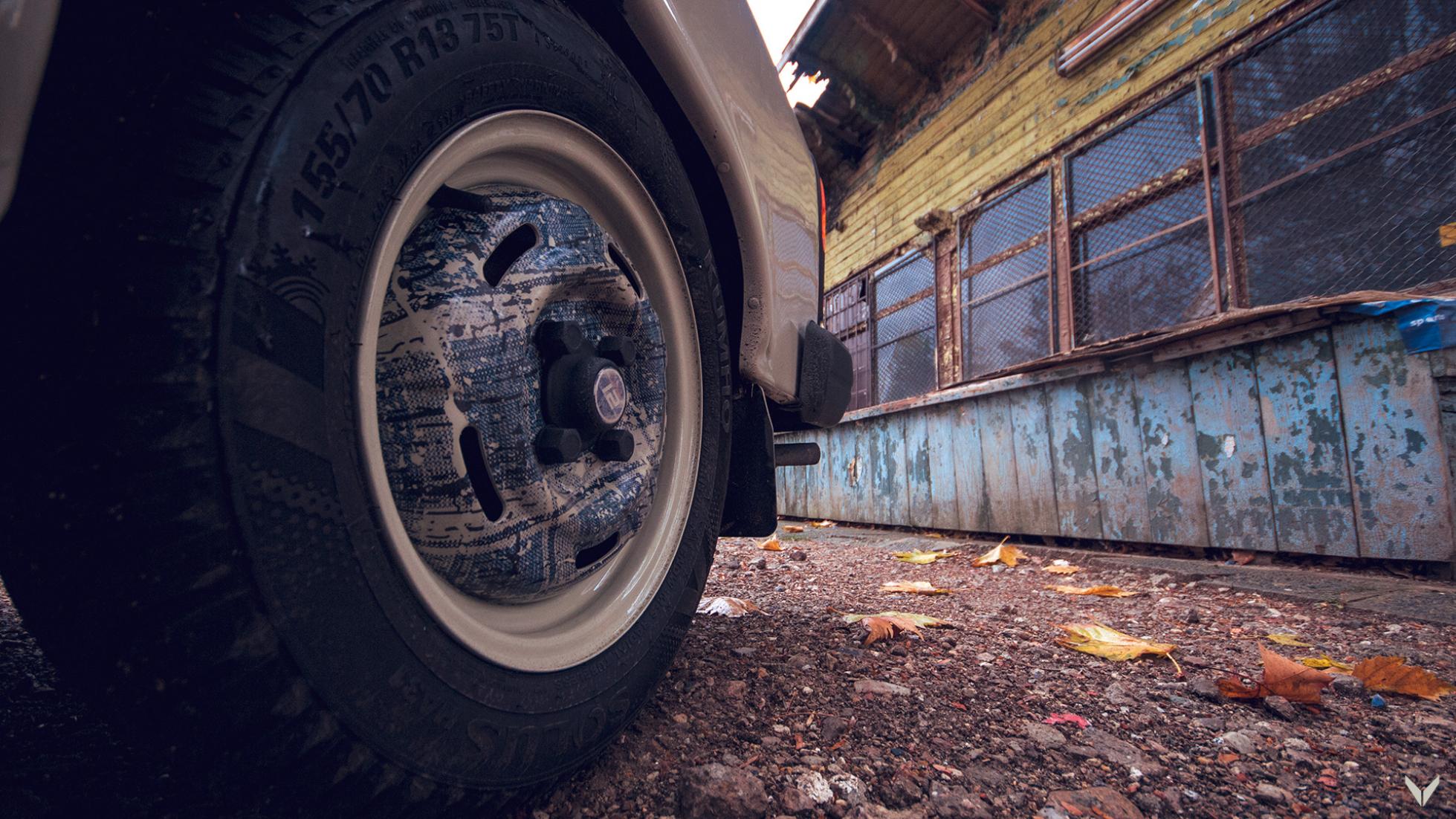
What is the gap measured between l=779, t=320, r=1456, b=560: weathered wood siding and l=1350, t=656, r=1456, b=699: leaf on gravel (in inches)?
67.2

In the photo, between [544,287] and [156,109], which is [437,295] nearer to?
[544,287]

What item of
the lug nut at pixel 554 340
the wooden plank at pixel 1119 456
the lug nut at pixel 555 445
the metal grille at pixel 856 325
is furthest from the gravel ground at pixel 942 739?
the metal grille at pixel 856 325

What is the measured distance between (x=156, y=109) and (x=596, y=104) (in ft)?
1.82

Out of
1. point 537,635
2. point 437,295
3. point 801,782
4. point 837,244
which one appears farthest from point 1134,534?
point 837,244

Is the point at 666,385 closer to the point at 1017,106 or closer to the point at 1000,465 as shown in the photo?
the point at 1000,465

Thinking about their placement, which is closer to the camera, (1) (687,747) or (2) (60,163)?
(2) (60,163)

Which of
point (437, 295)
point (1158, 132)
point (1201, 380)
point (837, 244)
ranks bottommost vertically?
point (437, 295)

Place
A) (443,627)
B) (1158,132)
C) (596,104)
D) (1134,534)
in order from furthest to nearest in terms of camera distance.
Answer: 1. (1158,132)
2. (1134,534)
3. (596,104)
4. (443,627)

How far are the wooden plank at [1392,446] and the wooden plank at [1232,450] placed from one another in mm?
324

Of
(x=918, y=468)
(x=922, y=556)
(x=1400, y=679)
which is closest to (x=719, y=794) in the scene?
(x=1400, y=679)

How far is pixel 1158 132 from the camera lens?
12.1 feet

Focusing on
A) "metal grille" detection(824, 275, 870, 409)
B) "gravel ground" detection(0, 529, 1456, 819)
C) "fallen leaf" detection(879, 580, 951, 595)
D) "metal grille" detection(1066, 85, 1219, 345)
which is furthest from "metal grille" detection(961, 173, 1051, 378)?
"gravel ground" detection(0, 529, 1456, 819)

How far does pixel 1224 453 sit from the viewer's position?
9.77 ft

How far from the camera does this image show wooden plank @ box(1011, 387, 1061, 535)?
150 inches
